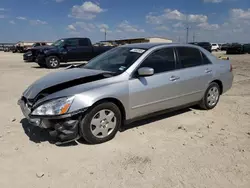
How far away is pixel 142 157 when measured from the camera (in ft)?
11.5

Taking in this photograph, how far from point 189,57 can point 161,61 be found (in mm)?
871

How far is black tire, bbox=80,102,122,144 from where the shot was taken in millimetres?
3701

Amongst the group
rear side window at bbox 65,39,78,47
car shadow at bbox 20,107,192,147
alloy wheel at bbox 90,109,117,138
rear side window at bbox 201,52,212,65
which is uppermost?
rear side window at bbox 65,39,78,47

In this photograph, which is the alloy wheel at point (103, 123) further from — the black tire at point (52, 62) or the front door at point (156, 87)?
the black tire at point (52, 62)

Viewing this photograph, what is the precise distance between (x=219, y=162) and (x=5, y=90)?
716 centimetres

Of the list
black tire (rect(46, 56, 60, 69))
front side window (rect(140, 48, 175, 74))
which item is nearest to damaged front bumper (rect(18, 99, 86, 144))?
front side window (rect(140, 48, 175, 74))

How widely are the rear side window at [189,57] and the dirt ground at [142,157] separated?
1129mm

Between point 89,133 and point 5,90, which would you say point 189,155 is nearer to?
point 89,133

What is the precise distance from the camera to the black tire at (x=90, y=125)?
3701 millimetres

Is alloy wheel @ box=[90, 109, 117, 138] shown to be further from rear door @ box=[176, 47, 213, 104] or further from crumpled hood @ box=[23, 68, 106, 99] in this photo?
rear door @ box=[176, 47, 213, 104]

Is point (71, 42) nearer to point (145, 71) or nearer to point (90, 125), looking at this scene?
point (145, 71)

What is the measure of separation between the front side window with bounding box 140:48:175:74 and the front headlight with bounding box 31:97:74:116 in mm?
1487

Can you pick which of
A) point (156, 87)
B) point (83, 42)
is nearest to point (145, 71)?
point (156, 87)

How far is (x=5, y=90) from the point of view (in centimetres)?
820
